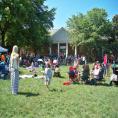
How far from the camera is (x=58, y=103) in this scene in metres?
12.5

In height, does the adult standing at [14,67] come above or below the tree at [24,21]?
below

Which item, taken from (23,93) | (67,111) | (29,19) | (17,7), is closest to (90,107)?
(67,111)

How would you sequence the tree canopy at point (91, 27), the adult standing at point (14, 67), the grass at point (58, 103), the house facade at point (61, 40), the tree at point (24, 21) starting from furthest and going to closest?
the house facade at point (61, 40) → the tree canopy at point (91, 27) → the tree at point (24, 21) → the adult standing at point (14, 67) → the grass at point (58, 103)

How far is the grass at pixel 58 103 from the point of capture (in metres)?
10.7

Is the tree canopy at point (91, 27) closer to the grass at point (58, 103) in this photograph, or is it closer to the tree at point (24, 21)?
the tree at point (24, 21)

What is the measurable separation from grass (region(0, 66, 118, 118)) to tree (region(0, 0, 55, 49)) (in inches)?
1170

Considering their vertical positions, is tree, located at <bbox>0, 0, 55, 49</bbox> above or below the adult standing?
above

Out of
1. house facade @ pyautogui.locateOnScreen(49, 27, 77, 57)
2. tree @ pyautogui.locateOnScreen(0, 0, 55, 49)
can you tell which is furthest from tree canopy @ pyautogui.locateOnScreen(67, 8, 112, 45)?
tree @ pyautogui.locateOnScreen(0, 0, 55, 49)

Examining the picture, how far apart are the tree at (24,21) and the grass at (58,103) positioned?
29.7 m

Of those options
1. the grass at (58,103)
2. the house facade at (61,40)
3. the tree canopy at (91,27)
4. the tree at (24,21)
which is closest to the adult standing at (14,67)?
the grass at (58,103)

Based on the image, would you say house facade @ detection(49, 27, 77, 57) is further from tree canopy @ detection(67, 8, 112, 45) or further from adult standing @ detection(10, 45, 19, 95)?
adult standing @ detection(10, 45, 19, 95)

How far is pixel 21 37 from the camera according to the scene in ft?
156

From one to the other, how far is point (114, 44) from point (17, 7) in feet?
69.2

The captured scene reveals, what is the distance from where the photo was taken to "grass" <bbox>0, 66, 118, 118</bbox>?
10.7 m
